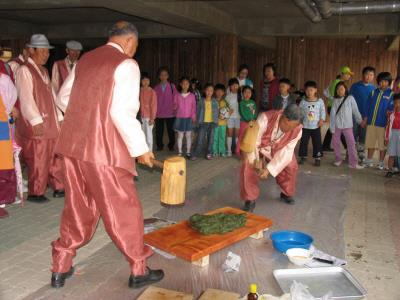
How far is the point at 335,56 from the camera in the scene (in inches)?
683

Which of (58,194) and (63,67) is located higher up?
(63,67)

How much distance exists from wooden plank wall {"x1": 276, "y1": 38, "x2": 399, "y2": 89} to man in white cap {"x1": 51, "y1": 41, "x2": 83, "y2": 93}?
38.0 ft

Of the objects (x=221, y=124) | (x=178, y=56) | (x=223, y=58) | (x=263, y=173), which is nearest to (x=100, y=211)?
(x=263, y=173)

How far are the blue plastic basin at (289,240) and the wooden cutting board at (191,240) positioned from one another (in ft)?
0.57

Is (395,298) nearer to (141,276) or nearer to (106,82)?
(141,276)

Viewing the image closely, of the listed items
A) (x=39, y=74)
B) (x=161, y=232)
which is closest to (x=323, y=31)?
(x=39, y=74)

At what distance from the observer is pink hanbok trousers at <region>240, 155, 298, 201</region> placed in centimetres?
504

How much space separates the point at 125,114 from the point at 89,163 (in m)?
0.42

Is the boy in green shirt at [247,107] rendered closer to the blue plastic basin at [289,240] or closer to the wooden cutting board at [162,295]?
the blue plastic basin at [289,240]

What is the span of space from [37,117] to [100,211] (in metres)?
2.34

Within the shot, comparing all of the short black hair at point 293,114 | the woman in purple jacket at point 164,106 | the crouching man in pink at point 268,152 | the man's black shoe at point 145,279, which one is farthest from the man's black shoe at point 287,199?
the woman in purple jacket at point 164,106

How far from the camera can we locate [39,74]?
5.12 m

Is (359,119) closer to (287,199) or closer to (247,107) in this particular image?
(247,107)

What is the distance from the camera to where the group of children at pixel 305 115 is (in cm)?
771
